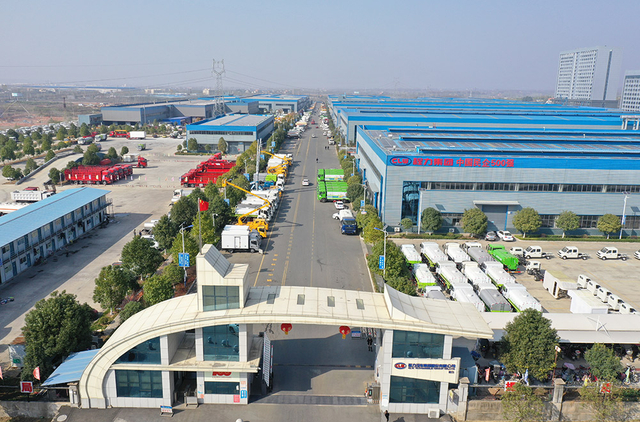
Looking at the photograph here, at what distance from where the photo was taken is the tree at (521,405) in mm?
17812

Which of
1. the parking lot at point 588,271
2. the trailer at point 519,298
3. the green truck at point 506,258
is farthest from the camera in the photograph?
the green truck at point 506,258

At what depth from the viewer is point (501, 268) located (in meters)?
32.2

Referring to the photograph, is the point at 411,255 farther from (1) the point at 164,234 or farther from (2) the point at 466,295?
(1) the point at 164,234

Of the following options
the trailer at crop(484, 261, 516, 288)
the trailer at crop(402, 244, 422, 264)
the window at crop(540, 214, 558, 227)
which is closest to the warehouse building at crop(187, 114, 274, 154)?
the window at crop(540, 214, 558, 227)

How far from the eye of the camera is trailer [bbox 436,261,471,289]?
3036 centimetres

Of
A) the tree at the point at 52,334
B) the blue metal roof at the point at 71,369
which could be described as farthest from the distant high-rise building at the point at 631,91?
the blue metal roof at the point at 71,369

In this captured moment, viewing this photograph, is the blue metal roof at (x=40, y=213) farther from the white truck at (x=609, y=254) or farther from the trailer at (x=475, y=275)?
the white truck at (x=609, y=254)

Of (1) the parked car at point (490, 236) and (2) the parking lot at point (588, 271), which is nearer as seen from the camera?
(2) the parking lot at point (588, 271)

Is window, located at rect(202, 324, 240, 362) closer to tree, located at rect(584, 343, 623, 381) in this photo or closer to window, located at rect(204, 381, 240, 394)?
window, located at rect(204, 381, 240, 394)

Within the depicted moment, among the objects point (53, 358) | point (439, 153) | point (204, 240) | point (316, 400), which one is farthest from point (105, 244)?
point (439, 153)

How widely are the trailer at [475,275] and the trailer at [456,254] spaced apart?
1.73 metres

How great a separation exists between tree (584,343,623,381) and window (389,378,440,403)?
723cm

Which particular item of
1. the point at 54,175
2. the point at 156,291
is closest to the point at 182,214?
the point at 156,291

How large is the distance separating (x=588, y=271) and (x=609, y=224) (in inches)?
359
